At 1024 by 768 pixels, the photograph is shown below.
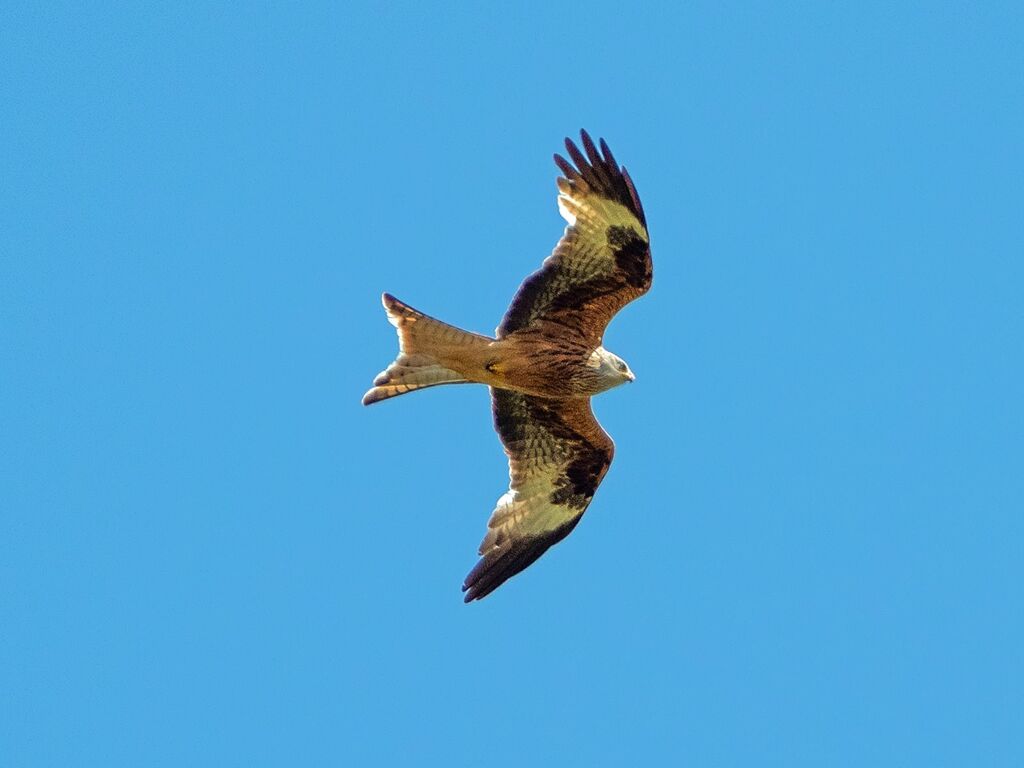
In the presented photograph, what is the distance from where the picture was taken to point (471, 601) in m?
16.0

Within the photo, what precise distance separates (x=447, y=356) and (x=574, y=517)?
2.18 metres

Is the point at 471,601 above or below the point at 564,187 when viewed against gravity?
below

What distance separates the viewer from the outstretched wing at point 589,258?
49.1 ft

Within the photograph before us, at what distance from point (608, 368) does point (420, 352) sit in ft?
4.87

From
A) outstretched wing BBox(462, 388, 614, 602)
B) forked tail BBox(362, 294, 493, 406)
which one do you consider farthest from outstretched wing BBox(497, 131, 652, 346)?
outstretched wing BBox(462, 388, 614, 602)

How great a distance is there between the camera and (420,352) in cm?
1516

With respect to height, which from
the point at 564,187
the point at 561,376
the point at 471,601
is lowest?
the point at 471,601

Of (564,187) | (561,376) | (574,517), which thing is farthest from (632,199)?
(574,517)

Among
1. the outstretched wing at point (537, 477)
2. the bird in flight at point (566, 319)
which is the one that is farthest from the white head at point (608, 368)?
the outstretched wing at point (537, 477)

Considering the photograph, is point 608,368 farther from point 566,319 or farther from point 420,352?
point 420,352

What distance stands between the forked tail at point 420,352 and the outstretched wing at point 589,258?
36 centimetres

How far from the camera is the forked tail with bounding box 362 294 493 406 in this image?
1506cm

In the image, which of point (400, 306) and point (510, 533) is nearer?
point (400, 306)

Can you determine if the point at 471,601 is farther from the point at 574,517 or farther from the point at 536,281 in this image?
the point at 536,281
